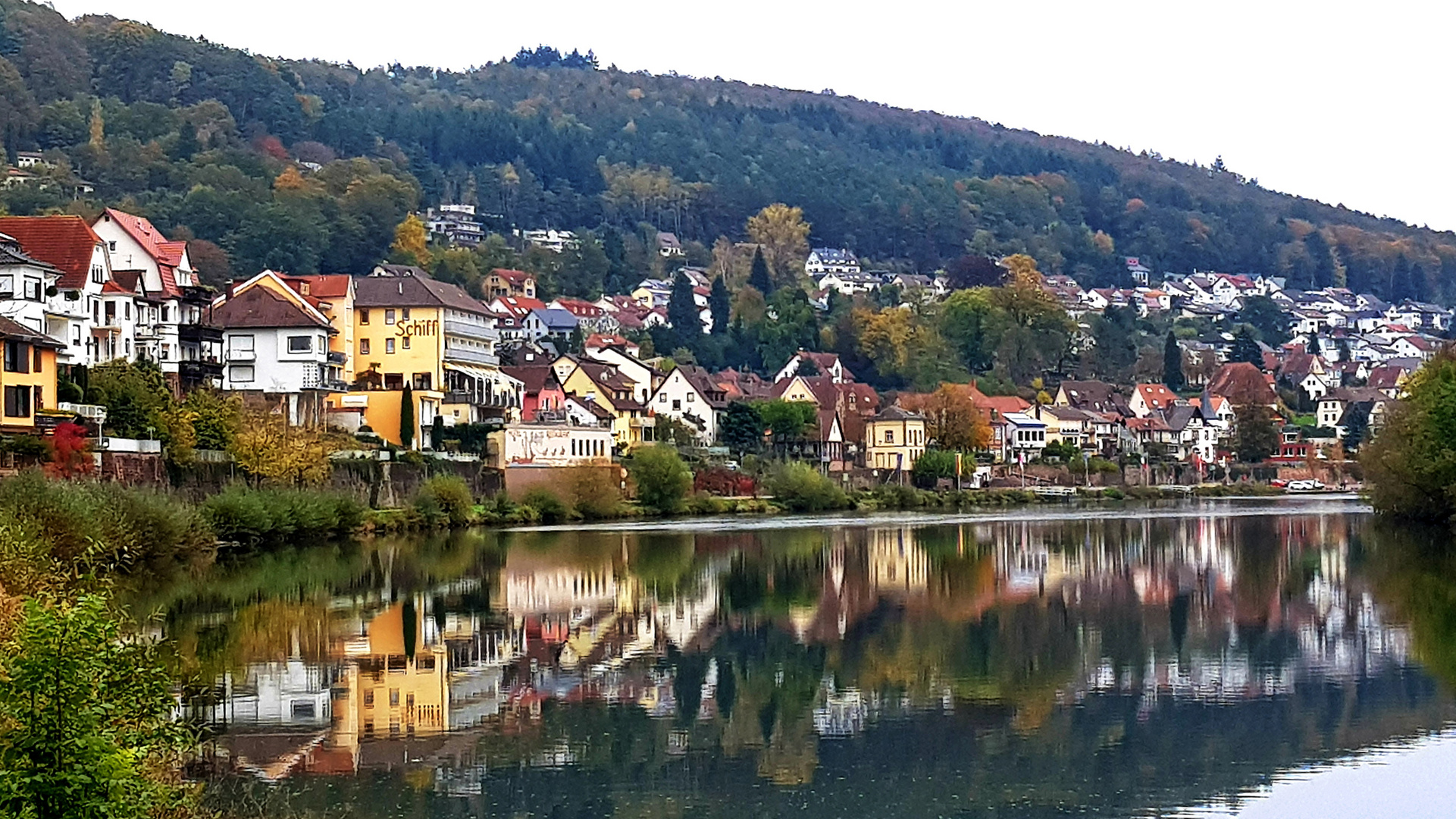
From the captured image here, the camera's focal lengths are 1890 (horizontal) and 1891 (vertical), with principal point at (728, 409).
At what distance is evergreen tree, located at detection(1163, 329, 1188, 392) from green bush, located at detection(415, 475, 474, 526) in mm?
104791

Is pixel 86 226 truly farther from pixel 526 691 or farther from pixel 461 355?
pixel 526 691

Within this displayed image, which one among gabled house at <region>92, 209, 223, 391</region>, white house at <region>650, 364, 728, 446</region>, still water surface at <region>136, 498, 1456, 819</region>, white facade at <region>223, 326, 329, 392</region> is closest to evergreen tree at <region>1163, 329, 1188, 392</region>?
white house at <region>650, 364, 728, 446</region>

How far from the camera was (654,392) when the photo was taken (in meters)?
112

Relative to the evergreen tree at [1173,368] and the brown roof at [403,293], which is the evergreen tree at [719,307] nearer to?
the evergreen tree at [1173,368]

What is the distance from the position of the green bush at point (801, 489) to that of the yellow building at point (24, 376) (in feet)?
150

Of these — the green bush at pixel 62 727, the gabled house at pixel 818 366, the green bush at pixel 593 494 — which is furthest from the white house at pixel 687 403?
the green bush at pixel 62 727

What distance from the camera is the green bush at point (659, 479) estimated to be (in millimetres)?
82688

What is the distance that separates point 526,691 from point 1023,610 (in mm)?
13863

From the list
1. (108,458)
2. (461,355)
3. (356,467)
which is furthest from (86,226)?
(461,355)

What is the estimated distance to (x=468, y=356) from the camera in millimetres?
88938

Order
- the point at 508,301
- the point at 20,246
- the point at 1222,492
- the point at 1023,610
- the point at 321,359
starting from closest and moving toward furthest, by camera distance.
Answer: the point at 1023,610, the point at 20,246, the point at 321,359, the point at 1222,492, the point at 508,301

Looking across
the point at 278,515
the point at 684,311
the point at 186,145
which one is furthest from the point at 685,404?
the point at 186,145

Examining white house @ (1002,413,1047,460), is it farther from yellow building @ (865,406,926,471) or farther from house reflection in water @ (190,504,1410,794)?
house reflection in water @ (190,504,1410,794)

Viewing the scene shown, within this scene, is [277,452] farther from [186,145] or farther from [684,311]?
[186,145]
